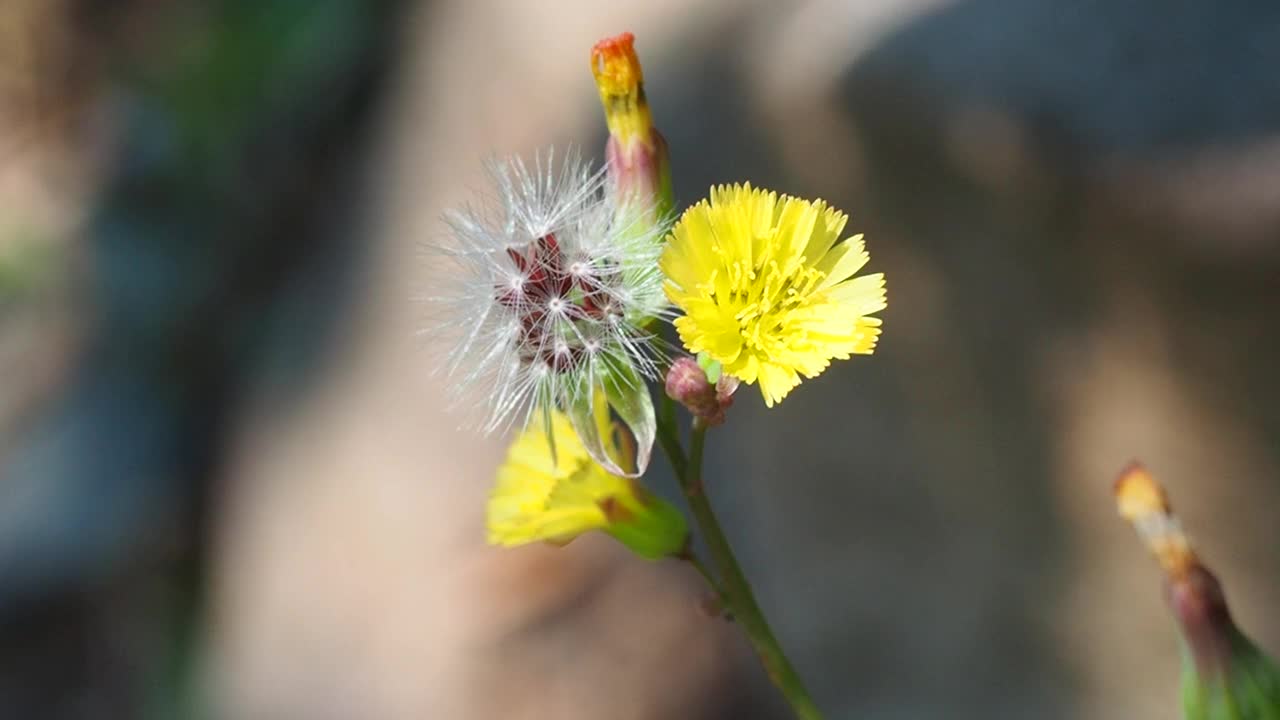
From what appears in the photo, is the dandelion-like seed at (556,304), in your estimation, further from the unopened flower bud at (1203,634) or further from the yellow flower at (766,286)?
the unopened flower bud at (1203,634)

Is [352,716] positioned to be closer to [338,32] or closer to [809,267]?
[338,32]

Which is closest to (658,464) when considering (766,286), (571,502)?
(571,502)

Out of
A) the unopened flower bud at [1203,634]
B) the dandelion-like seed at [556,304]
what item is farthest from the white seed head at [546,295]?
the unopened flower bud at [1203,634]

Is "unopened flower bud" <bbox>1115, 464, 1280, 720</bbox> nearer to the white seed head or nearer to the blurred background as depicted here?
the white seed head

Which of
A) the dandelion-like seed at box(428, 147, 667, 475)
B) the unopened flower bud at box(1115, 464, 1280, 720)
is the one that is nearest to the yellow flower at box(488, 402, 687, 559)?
the dandelion-like seed at box(428, 147, 667, 475)

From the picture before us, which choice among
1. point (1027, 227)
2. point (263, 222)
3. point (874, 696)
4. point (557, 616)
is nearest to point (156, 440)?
point (263, 222)

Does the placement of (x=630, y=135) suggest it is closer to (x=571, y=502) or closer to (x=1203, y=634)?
(x=571, y=502)
